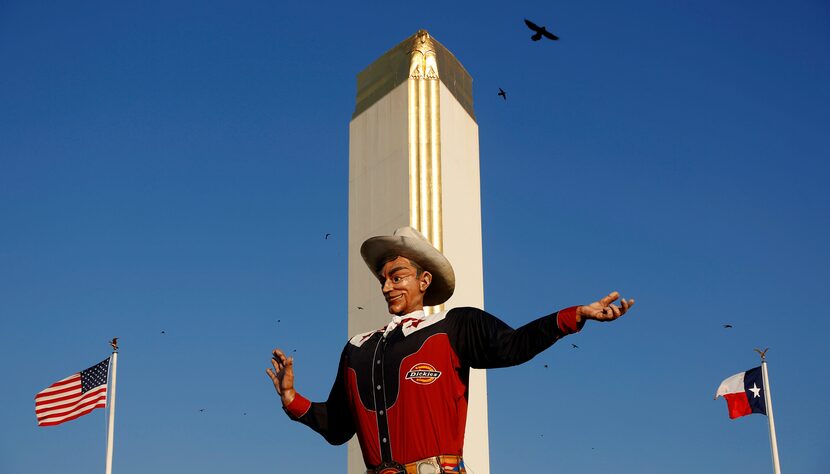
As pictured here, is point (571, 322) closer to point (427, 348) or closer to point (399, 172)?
point (427, 348)

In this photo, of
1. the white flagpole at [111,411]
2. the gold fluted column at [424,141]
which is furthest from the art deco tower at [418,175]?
the white flagpole at [111,411]

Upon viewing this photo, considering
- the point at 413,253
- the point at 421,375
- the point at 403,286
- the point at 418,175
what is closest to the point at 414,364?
the point at 421,375

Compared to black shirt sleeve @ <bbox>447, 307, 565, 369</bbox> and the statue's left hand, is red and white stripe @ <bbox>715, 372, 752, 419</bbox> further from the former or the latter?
the statue's left hand

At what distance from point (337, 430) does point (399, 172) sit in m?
12.7

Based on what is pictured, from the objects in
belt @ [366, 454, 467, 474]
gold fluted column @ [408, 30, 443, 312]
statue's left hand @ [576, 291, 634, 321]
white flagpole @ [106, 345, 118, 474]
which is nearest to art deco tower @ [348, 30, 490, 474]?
gold fluted column @ [408, 30, 443, 312]

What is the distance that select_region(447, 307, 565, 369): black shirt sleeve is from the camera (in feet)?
28.3

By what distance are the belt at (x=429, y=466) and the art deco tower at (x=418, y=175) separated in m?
12.0

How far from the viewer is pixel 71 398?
19.2 m

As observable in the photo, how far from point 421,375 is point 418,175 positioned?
12964 millimetres

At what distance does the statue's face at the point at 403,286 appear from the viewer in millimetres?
9656

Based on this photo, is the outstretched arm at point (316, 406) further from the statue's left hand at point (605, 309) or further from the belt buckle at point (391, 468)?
the statue's left hand at point (605, 309)

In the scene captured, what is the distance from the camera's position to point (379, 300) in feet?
71.4

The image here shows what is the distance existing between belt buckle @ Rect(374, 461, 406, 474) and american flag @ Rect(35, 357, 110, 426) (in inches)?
459

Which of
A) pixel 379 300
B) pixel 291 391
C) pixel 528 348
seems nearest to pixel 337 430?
pixel 291 391
